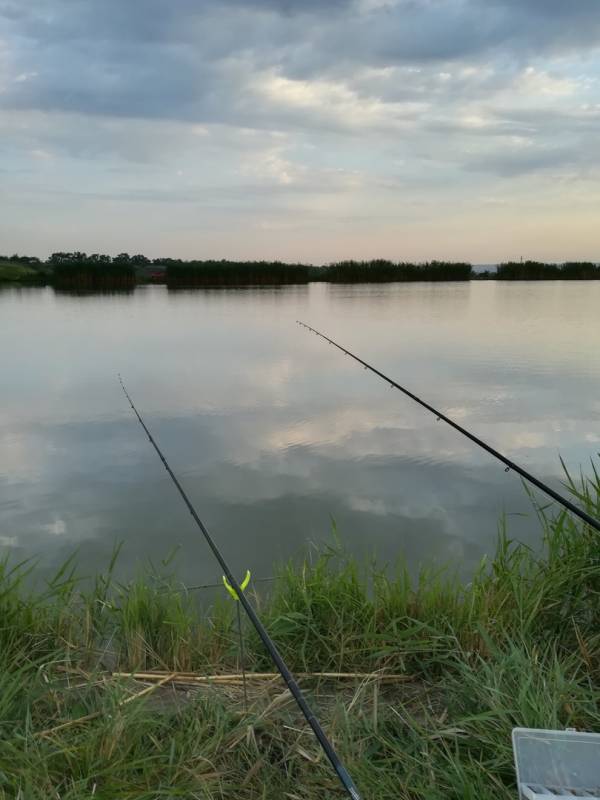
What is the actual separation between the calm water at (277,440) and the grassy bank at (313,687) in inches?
35.6

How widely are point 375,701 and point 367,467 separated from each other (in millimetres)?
3710

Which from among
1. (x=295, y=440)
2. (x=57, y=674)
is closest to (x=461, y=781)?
(x=57, y=674)

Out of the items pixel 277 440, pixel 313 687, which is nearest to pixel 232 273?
pixel 277 440

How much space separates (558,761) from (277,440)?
204 inches

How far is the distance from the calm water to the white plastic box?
70.3 inches

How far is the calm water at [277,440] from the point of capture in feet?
14.0

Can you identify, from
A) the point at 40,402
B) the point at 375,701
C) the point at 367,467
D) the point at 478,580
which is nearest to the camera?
the point at 375,701

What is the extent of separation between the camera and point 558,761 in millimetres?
1587

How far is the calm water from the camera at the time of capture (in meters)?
4.27

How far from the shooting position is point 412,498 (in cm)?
493

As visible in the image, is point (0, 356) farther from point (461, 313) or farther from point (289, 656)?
point (461, 313)

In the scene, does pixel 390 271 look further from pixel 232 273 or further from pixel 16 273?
pixel 16 273

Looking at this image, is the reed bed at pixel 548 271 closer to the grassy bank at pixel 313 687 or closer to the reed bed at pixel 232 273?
the reed bed at pixel 232 273

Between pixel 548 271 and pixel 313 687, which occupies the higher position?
pixel 548 271
